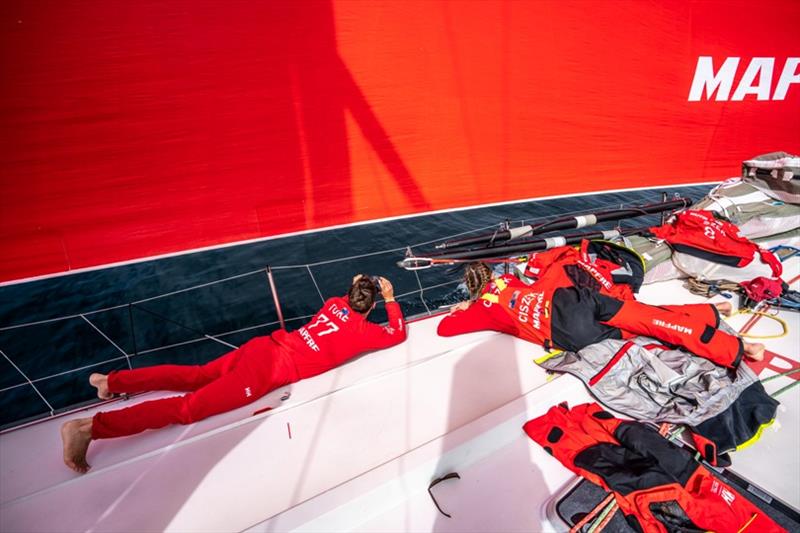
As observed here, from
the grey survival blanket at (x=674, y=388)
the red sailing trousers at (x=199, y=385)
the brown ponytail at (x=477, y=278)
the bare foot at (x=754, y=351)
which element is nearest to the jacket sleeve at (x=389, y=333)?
the red sailing trousers at (x=199, y=385)

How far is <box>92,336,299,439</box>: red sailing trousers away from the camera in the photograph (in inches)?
51.5

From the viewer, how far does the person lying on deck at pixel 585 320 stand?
1.48 meters

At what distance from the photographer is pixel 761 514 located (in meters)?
1.09

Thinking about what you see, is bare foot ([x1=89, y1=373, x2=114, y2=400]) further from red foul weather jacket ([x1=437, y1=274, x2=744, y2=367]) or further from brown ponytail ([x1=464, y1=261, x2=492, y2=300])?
brown ponytail ([x1=464, y1=261, x2=492, y2=300])

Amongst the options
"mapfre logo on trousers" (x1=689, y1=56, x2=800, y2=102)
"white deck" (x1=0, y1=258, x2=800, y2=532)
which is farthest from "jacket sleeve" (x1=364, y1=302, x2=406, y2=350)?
"mapfre logo on trousers" (x1=689, y1=56, x2=800, y2=102)

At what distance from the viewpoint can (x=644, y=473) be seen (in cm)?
116

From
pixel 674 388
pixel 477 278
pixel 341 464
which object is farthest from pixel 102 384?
pixel 674 388

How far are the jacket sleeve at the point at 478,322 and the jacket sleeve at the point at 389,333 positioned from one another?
0.23 metres

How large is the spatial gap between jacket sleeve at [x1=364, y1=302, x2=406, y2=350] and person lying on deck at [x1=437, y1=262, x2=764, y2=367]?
0.25 meters

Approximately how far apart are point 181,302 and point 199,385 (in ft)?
5.95

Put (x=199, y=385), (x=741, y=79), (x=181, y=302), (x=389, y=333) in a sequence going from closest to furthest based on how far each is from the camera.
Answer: (x=199, y=385) → (x=389, y=333) → (x=181, y=302) → (x=741, y=79)

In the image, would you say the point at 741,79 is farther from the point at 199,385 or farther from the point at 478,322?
the point at 199,385

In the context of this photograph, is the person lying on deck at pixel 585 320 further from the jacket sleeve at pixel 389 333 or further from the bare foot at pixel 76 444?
the bare foot at pixel 76 444

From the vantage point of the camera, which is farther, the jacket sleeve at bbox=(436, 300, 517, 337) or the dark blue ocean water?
the dark blue ocean water
